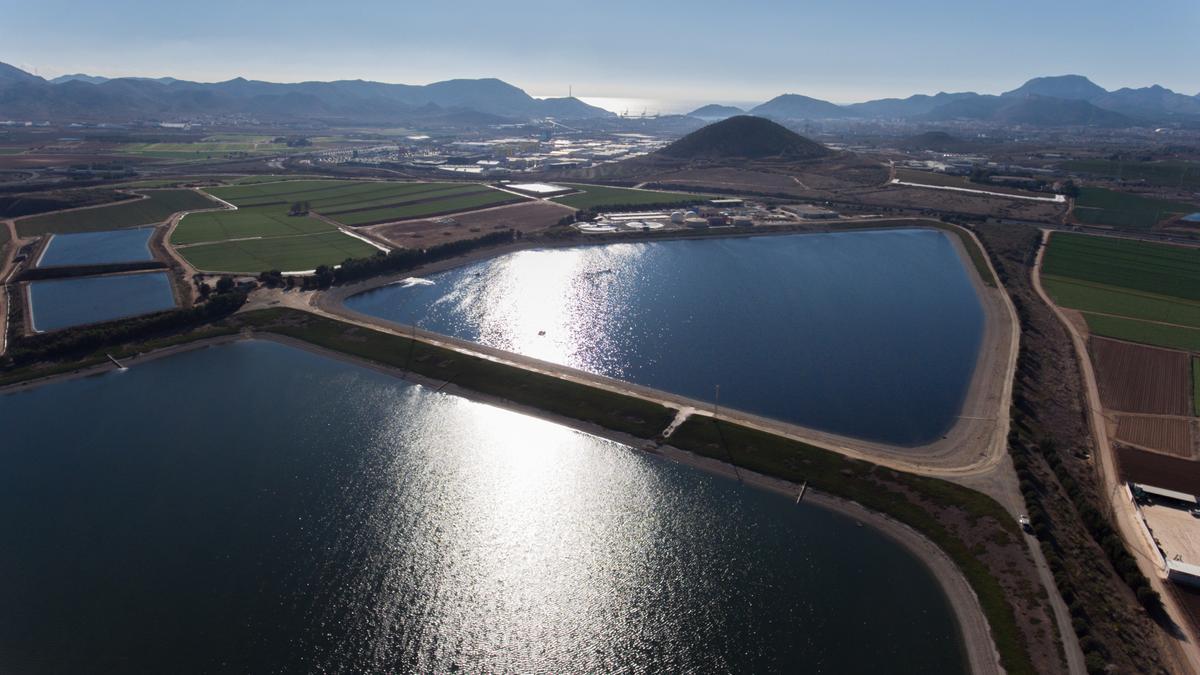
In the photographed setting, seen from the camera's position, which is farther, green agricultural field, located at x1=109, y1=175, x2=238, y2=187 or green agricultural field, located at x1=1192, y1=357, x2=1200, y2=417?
green agricultural field, located at x1=109, y1=175, x2=238, y2=187

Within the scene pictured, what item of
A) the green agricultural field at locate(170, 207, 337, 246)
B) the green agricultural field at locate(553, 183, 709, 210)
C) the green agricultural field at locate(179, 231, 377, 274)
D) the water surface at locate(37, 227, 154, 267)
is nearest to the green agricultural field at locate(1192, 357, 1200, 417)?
the green agricultural field at locate(553, 183, 709, 210)

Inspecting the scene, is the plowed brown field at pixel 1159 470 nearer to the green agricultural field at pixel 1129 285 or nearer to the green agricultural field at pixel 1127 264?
the green agricultural field at pixel 1129 285

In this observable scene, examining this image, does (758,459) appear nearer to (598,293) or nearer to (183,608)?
(183,608)

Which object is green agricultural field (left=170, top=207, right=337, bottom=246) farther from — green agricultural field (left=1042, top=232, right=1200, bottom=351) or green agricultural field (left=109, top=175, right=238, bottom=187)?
green agricultural field (left=1042, top=232, right=1200, bottom=351)

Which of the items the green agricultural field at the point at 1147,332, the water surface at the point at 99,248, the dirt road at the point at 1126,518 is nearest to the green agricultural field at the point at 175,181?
the water surface at the point at 99,248

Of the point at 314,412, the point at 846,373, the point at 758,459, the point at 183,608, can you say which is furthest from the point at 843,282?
the point at 183,608

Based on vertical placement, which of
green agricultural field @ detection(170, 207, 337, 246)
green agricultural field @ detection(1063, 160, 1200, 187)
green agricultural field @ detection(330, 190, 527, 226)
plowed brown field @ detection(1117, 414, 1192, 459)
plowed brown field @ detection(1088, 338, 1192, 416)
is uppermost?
green agricultural field @ detection(1063, 160, 1200, 187)
